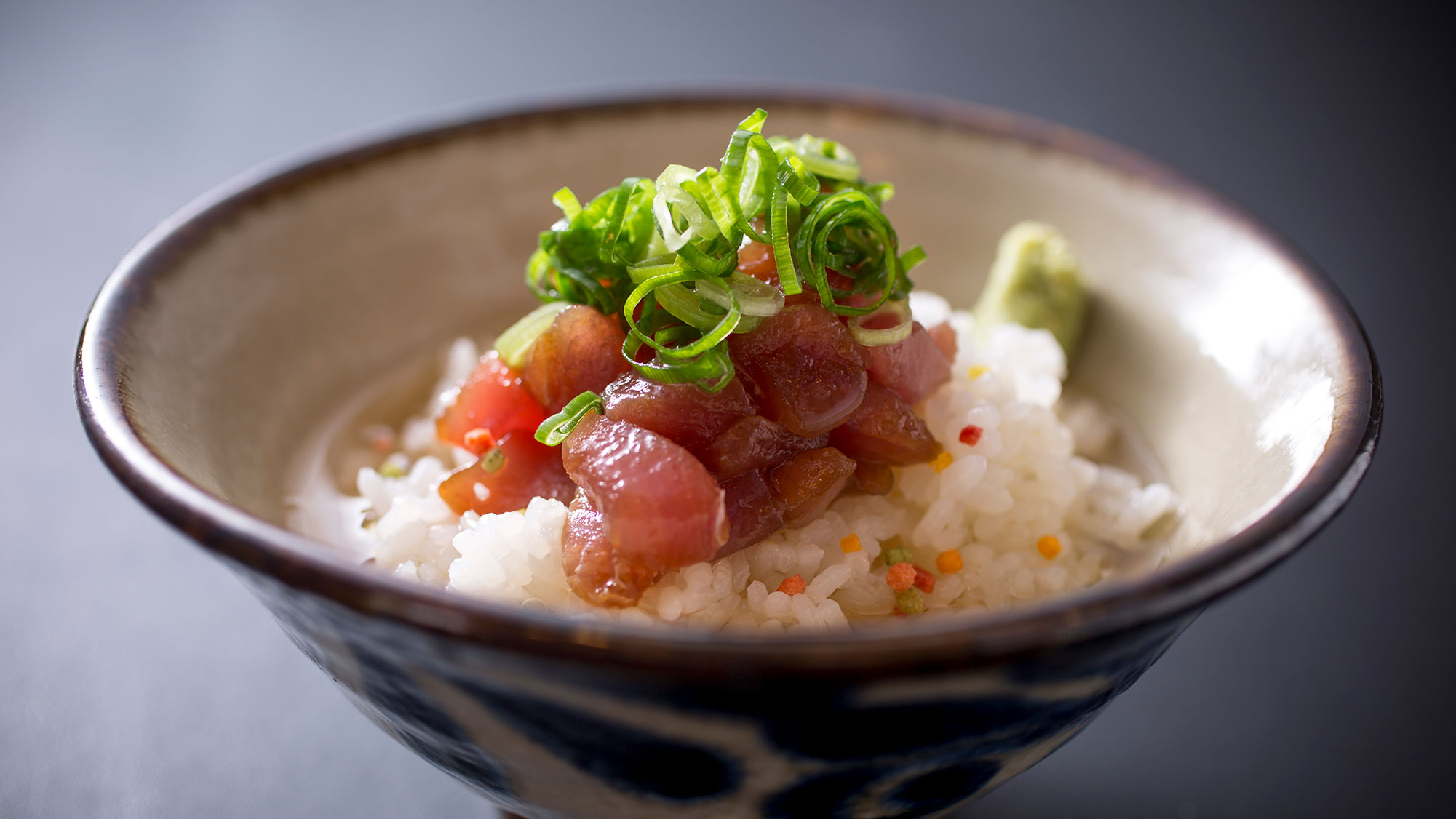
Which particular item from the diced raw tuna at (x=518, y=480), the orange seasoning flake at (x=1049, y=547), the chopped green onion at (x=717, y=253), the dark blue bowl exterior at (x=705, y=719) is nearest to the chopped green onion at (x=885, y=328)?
the chopped green onion at (x=717, y=253)

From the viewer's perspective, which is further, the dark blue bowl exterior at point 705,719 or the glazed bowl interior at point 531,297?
the glazed bowl interior at point 531,297

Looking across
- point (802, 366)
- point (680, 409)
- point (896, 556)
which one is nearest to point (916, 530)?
point (896, 556)

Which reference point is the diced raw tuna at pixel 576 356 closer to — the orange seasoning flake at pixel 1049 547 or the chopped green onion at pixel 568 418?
the chopped green onion at pixel 568 418

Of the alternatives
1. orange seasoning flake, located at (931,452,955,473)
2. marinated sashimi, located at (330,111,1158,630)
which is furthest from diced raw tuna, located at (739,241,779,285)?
orange seasoning flake, located at (931,452,955,473)

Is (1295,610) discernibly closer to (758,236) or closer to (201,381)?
(758,236)

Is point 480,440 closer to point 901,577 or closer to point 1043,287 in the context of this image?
point 901,577

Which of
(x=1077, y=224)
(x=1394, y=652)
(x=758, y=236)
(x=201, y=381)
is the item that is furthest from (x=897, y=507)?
(x=1394, y=652)
